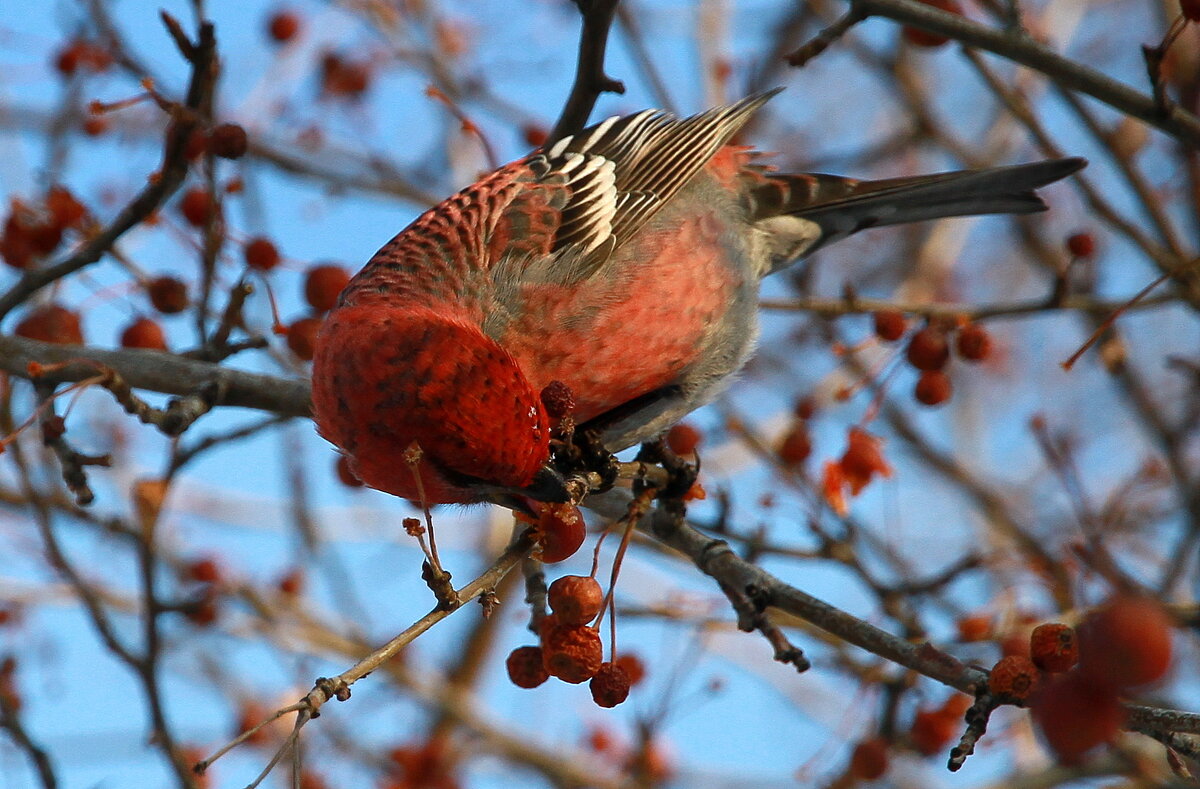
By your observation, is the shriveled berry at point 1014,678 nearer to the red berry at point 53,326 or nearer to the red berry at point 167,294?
the red berry at point 167,294

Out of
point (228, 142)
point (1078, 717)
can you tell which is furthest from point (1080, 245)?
point (228, 142)

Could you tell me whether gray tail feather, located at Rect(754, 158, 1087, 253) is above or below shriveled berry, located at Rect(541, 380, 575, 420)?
above

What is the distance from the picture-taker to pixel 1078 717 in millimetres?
1423

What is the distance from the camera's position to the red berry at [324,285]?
3.49 metres

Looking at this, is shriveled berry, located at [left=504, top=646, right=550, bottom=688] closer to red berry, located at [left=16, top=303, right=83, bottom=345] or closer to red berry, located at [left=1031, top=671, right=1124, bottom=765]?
red berry, located at [left=1031, top=671, right=1124, bottom=765]

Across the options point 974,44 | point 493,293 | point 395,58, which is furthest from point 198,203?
point 974,44

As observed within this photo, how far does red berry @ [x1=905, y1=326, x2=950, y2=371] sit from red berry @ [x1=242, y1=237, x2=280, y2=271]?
194 cm

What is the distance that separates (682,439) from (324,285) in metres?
1.22

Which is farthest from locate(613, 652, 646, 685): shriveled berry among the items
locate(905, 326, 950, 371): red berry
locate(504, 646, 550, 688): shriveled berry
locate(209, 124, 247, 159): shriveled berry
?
locate(209, 124, 247, 159): shriveled berry

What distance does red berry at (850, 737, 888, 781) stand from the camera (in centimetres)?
321

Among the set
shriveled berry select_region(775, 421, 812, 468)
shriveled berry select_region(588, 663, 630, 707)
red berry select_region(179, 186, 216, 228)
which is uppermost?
red berry select_region(179, 186, 216, 228)

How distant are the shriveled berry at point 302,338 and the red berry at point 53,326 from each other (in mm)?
717

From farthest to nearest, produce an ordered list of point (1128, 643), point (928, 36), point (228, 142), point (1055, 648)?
1. point (928, 36)
2. point (228, 142)
3. point (1055, 648)
4. point (1128, 643)

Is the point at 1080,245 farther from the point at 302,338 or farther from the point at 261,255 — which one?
the point at 261,255
